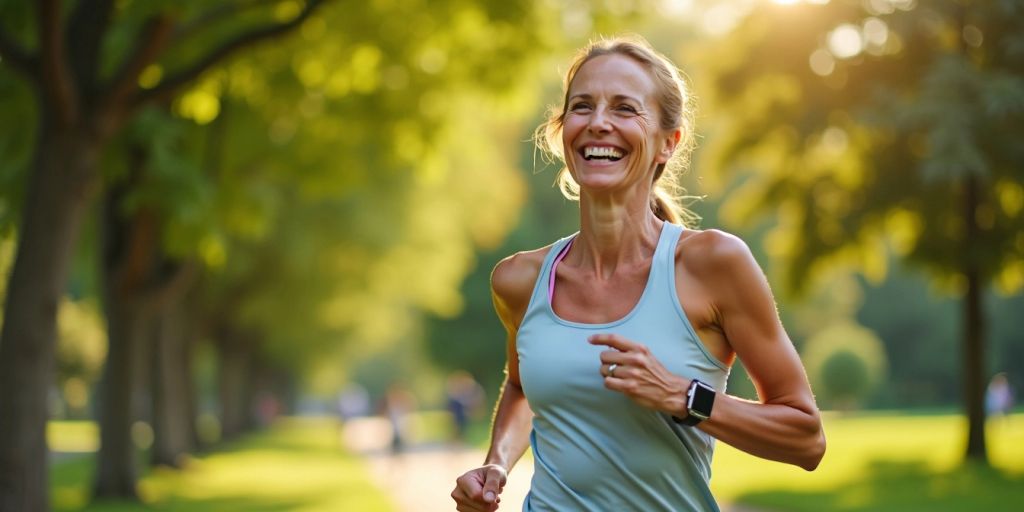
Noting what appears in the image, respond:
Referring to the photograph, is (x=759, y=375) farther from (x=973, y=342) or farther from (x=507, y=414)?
(x=973, y=342)

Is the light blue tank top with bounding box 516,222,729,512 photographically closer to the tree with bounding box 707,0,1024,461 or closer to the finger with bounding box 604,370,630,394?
the finger with bounding box 604,370,630,394

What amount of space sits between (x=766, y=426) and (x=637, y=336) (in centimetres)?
37

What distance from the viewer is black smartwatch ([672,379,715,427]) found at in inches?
133

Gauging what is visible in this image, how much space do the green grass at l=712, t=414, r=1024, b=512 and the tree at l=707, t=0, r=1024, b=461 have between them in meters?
1.58

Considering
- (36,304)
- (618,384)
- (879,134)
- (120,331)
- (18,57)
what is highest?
(879,134)

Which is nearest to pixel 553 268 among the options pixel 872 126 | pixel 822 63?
pixel 872 126

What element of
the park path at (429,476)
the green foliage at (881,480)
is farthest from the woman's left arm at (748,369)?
the green foliage at (881,480)

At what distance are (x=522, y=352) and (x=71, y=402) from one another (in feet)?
317

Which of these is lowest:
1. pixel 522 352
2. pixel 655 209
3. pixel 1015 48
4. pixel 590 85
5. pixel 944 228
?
pixel 522 352

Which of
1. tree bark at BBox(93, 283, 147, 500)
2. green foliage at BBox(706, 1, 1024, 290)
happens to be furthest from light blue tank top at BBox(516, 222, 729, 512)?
tree bark at BBox(93, 283, 147, 500)

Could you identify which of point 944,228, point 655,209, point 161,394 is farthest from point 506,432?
point 161,394

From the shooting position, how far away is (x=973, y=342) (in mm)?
23578

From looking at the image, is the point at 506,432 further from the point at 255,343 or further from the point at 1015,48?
the point at 255,343

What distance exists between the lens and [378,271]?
109ft
